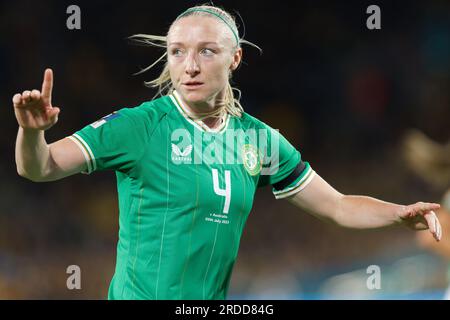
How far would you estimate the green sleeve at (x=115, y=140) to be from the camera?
2.29 meters

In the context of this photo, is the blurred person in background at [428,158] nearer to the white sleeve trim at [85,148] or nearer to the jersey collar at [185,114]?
the jersey collar at [185,114]

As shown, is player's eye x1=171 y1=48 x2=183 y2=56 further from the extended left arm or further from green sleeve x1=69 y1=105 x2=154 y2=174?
the extended left arm

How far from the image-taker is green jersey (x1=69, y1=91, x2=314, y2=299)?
2385 millimetres

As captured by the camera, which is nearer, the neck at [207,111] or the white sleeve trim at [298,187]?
the neck at [207,111]

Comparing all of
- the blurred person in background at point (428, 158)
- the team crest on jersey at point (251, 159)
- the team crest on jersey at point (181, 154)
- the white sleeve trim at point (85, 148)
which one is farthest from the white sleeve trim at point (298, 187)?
the blurred person in background at point (428, 158)

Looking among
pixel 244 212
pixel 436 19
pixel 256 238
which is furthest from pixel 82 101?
pixel 244 212

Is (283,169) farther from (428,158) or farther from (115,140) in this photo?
(428,158)

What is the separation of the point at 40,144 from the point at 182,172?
1.75 ft

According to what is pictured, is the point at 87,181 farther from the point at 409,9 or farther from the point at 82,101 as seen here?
the point at 409,9

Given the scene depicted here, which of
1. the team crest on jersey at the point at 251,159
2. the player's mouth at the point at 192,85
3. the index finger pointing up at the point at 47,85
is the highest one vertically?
the player's mouth at the point at 192,85

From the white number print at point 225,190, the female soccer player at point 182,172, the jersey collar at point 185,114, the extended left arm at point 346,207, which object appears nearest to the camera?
the female soccer player at point 182,172

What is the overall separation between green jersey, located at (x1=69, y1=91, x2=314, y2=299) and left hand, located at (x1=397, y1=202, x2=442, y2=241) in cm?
60

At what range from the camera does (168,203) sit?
2.41 meters

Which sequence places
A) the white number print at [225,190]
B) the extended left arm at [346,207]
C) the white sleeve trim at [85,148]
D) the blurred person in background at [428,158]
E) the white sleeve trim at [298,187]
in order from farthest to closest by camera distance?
the blurred person in background at [428,158] < the white sleeve trim at [298,187] < the extended left arm at [346,207] < the white number print at [225,190] < the white sleeve trim at [85,148]
